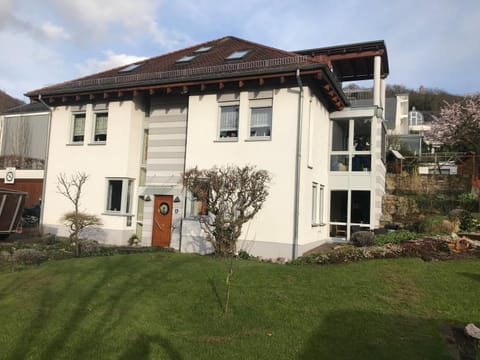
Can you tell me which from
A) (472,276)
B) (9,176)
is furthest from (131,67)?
(472,276)

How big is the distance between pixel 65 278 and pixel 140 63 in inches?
479

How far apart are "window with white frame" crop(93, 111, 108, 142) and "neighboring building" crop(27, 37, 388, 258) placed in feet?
0.16

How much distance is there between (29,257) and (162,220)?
15.5 ft

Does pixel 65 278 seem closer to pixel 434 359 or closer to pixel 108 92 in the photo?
pixel 434 359

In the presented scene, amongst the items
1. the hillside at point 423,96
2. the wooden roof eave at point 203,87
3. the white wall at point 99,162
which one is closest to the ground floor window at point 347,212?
the wooden roof eave at point 203,87

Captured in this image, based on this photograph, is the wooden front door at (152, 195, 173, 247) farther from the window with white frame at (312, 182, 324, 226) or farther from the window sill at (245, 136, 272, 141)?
the window with white frame at (312, 182, 324, 226)

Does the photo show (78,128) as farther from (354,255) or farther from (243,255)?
(354,255)

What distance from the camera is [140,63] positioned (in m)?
17.9

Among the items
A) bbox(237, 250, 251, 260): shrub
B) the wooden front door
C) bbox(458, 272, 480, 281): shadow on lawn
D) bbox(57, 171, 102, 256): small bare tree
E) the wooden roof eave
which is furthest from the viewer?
the wooden front door

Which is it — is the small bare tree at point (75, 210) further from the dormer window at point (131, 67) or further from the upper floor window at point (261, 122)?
the upper floor window at point (261, 122)

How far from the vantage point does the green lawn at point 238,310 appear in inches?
196

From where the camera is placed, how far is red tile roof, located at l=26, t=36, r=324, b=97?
12516 millimetres

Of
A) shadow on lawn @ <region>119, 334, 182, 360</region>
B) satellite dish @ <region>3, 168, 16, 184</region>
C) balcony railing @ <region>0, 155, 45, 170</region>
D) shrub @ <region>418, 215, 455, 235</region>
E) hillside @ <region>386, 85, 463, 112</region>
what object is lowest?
shadow on lawn @ <region>119, 334, 182, 360</region>

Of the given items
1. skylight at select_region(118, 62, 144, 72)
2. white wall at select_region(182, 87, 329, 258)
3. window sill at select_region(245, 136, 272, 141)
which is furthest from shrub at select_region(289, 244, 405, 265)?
skylight at select_region(118, 62, 144, 72)
